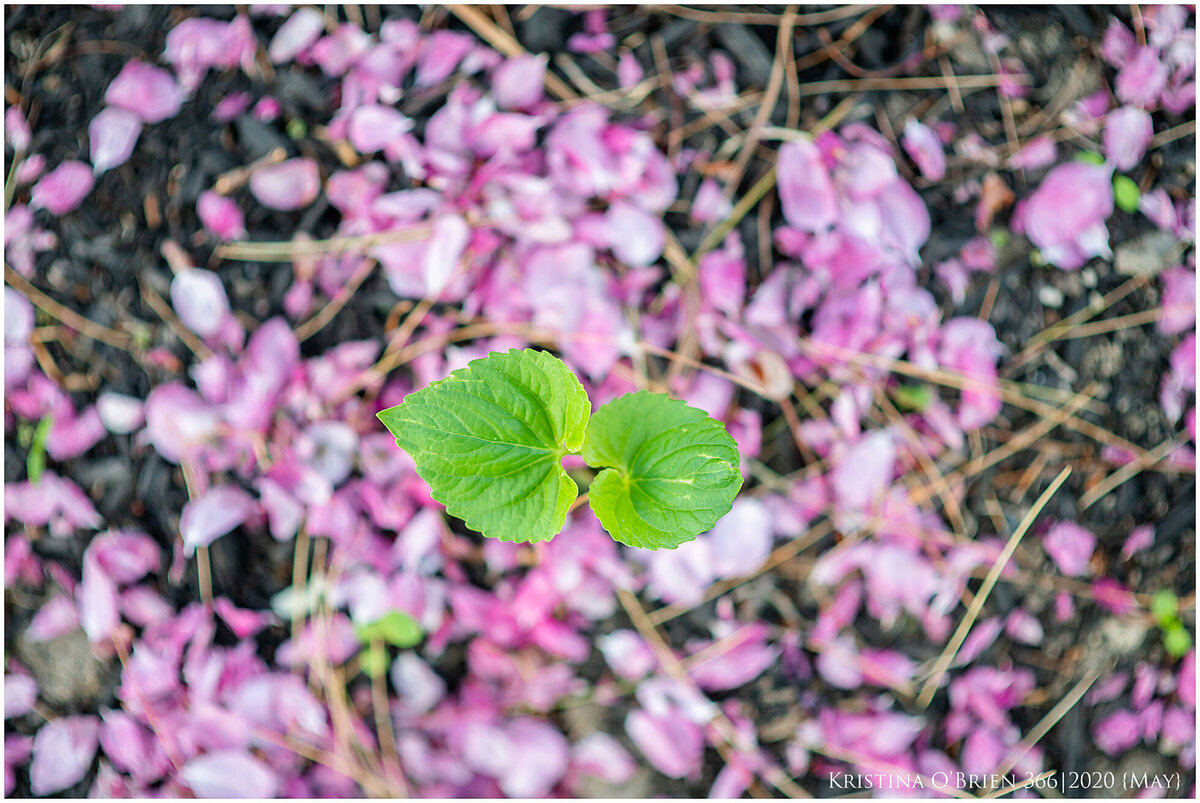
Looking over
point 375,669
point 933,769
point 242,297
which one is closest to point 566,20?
point 242,297

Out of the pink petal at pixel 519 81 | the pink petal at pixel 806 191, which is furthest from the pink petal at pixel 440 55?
the pink petal at pixel 806 191

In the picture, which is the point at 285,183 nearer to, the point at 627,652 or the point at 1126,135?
the point at 627,652

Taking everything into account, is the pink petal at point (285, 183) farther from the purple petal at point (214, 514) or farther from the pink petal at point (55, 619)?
the pink petal at point (55, 619)

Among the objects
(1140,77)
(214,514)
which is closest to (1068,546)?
(1140,77)

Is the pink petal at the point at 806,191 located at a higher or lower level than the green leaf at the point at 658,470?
lower

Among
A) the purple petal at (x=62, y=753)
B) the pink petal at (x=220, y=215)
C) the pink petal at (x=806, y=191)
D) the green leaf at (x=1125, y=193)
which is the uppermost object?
the pink petal at (x=220, y=215)

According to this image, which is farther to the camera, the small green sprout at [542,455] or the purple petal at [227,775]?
the purple petal at [227,775]

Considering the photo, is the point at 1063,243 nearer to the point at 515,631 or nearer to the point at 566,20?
the point at 566,20
